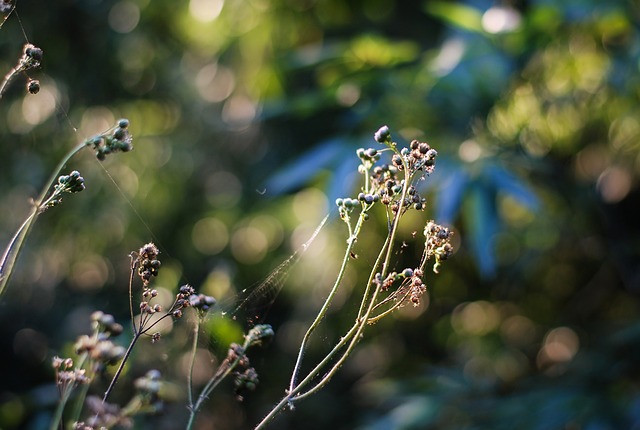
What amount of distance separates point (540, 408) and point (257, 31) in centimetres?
131

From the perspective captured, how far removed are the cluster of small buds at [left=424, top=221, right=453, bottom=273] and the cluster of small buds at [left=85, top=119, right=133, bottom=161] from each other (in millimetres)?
187

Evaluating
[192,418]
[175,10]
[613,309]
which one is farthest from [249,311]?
[175,10]

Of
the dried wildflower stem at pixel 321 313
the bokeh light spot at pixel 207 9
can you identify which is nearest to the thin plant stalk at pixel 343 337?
the dried wildflower stem at pixel 321 313

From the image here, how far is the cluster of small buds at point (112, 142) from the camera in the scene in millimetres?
407

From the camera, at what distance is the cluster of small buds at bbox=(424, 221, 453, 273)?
46 centimetres

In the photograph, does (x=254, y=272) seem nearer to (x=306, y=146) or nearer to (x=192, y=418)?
(x=306, y=146)

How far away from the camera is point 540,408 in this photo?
137cm

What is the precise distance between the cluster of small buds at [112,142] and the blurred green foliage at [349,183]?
488mm

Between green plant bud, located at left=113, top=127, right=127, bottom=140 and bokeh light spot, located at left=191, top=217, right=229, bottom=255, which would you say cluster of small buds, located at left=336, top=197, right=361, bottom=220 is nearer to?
green plant bud, located at left=113, top=127, right=127, bottom=140

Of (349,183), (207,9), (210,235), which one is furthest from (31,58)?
(210,235)

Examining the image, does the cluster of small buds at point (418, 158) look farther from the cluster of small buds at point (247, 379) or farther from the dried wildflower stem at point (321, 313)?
the cluster of small buds at point (247, 379)

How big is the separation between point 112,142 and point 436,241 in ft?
0.67

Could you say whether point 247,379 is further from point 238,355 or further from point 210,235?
point 210,235

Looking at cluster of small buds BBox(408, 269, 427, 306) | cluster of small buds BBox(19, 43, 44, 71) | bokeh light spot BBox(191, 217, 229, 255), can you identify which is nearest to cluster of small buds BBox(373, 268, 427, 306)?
cluster of small buds BBox(408, 269, 427, 306)
